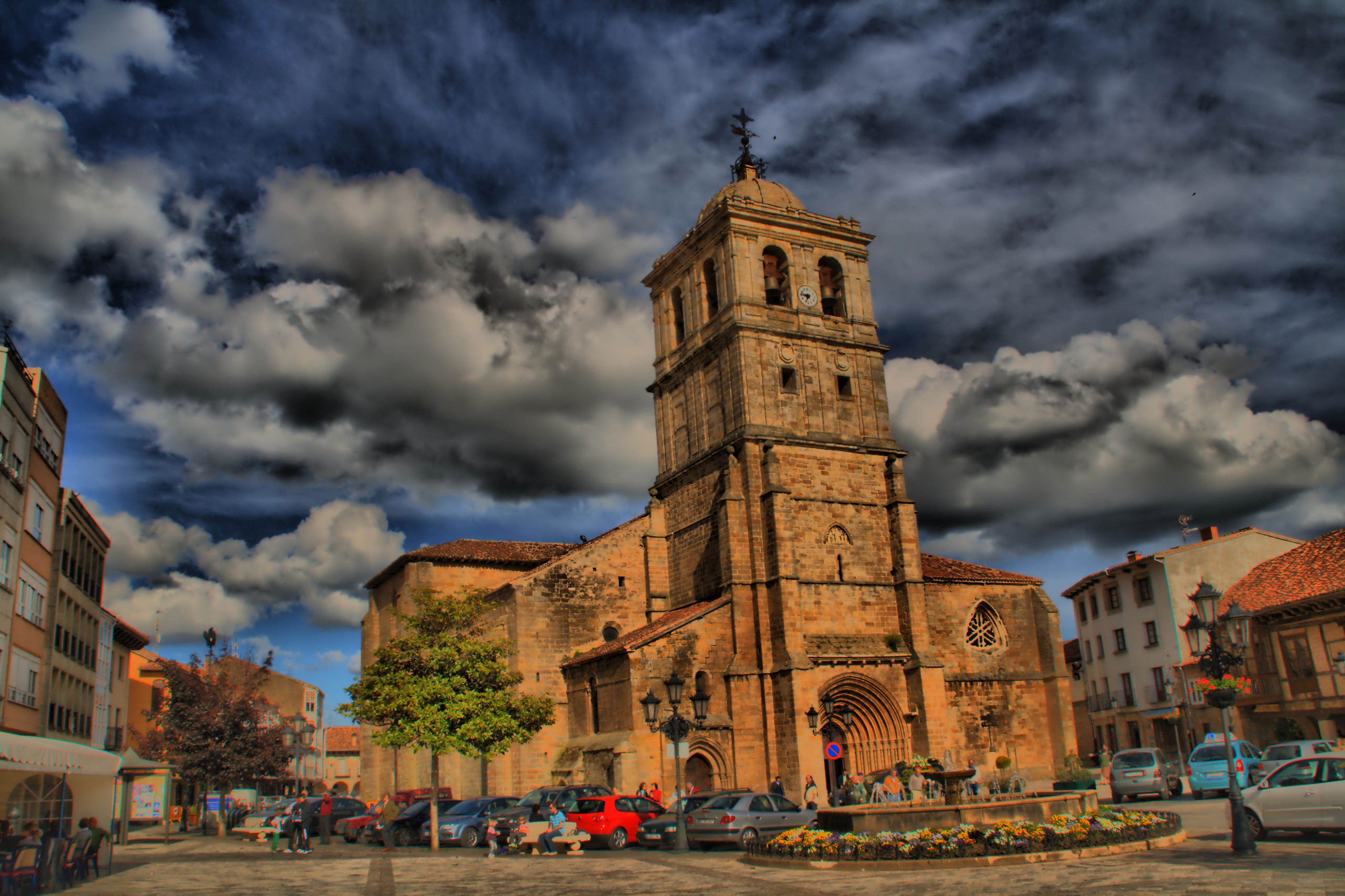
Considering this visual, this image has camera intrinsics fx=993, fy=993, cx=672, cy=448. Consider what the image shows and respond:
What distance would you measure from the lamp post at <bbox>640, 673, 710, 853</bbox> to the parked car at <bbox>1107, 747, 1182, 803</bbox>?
1132 cm

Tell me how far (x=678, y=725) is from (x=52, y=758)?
12.2 metres

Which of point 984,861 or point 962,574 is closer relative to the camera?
point 984,861

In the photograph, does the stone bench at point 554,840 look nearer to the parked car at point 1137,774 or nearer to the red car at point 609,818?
the red car at point 609,818

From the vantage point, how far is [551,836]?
22.4 meters

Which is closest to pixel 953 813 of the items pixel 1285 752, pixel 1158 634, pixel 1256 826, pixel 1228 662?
pixel 1256 826

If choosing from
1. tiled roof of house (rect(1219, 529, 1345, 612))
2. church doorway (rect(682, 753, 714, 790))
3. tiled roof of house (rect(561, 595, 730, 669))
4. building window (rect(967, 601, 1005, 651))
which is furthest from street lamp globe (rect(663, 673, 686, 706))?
tiled roof of house (rect(1219, 529, 1345, 612))

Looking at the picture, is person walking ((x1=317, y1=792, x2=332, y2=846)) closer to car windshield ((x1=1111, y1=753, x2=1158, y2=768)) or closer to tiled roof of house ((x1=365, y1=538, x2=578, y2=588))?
tiled roof of house ((x1=365, y1=538, x2=578, y2=588))

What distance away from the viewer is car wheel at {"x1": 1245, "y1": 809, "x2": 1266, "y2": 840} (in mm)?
16484

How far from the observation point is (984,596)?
3666cm

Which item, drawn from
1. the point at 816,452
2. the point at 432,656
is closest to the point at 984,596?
the point at 816,452

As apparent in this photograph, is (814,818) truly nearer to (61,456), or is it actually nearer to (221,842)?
(221,842)

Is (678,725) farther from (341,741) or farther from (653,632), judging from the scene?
(341,741)

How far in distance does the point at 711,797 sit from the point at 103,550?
1121 inches

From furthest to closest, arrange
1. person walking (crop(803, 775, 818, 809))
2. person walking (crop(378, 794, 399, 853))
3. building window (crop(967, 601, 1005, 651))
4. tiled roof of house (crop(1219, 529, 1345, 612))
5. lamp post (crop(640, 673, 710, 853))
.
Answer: tiled roof of house (crop(1219, 529, 1345, 612)) → building window (crop(967, 601, 1005, 651)) → person walking (crop(803, 775, 818, 809)) → person walking (crop(378, 794, 399, 853)) → lamp post (crop(640, 673, 710, 853))
